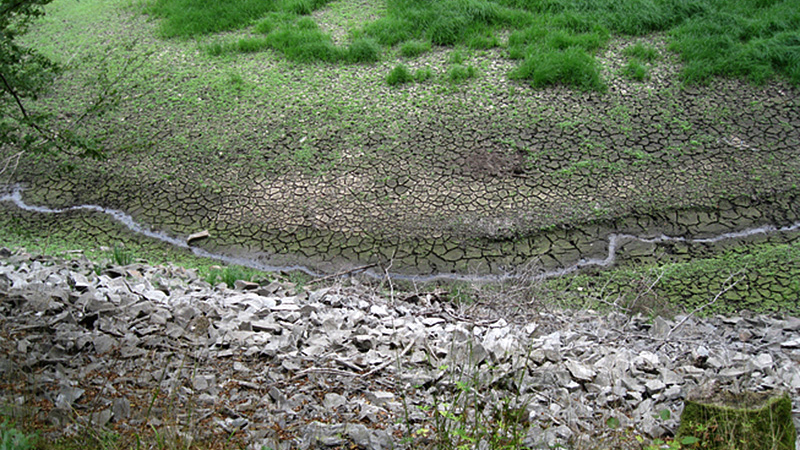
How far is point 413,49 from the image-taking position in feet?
23.6

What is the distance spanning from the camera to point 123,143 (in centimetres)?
624

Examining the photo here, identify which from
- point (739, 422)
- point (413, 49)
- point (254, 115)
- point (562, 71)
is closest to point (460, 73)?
point (413, 49)

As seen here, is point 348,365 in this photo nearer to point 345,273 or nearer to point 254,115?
point 345,273

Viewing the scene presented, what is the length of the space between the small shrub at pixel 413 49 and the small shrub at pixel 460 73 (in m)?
0.62

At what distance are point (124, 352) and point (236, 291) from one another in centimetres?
115

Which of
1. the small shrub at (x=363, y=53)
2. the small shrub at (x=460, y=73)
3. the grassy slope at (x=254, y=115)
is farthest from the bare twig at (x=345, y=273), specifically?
the small shrub at (x=363, y=53)

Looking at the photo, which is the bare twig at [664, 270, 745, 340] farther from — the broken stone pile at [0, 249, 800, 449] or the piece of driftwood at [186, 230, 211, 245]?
the piece of driftwood at [186, 230, 211, 245]

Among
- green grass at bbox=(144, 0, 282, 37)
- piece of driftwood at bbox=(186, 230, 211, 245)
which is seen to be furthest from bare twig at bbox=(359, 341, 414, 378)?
green grass at bbox=(144, 0, 282, 37)

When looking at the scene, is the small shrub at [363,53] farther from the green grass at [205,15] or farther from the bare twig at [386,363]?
the bare twig at [386,363]

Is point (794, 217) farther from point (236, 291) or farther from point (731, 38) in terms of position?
point (236, 291)

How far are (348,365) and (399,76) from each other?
429cm

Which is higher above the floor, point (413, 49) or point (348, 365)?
point (413, 49)

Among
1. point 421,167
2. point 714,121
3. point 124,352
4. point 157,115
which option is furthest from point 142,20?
point 714,121

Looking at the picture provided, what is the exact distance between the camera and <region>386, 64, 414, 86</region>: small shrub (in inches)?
265
